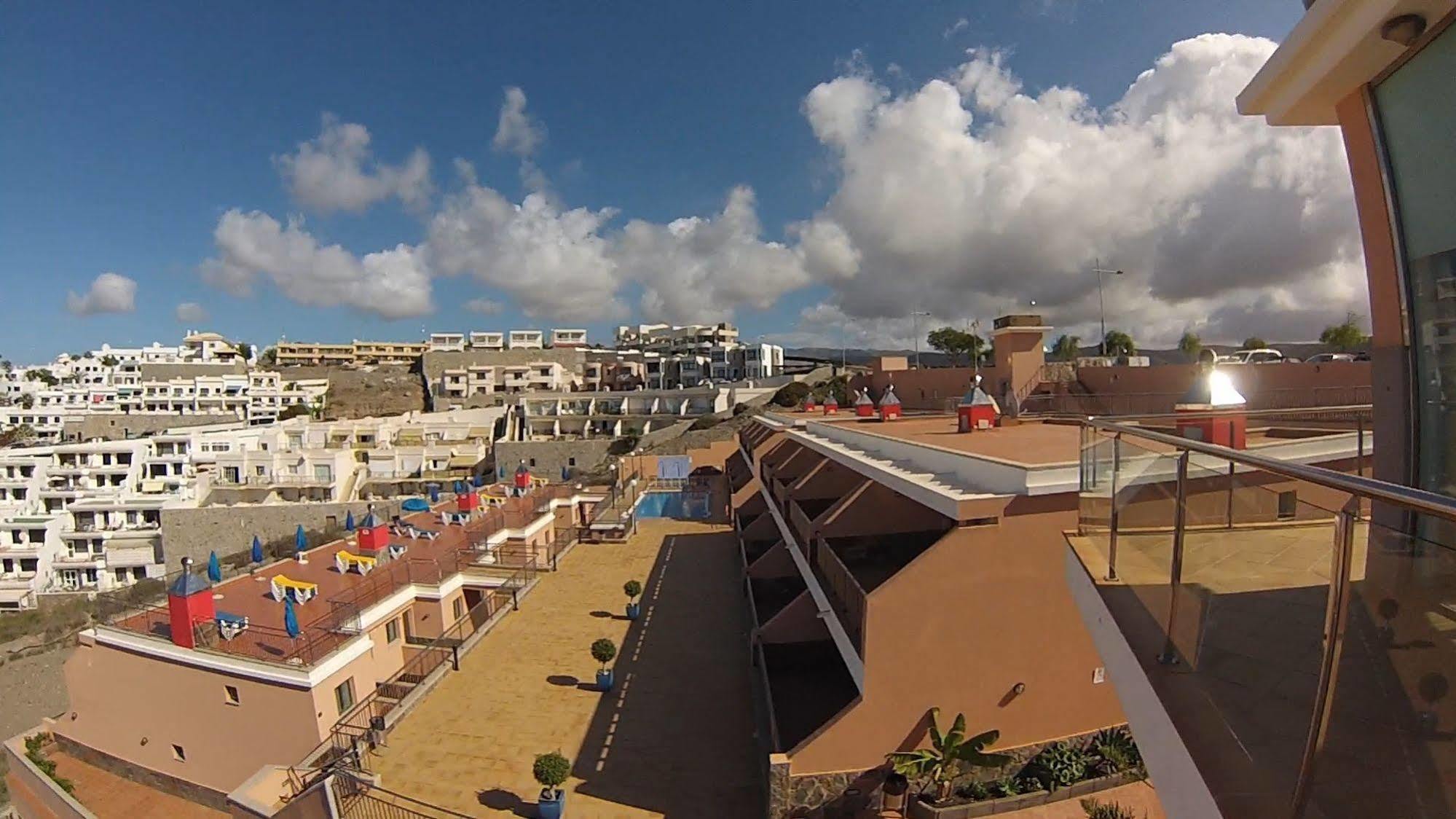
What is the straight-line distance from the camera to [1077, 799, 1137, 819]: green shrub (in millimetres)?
7855

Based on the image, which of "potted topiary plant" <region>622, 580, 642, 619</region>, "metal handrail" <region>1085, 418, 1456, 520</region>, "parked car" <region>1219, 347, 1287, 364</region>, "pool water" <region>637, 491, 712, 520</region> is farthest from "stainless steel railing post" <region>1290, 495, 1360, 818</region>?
"pool water" <region>637, 491, 712, 520</region>

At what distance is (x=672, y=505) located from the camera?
102 feet

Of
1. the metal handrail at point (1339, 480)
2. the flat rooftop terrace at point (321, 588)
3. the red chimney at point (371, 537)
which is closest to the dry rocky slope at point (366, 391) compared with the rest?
the flat rooftop terrace at point (321, 588)

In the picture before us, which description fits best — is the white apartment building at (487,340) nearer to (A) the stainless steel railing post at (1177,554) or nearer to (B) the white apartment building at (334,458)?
(B) the white apartment building at (334,458)

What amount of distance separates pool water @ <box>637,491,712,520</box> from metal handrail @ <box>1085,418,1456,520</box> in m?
27.5

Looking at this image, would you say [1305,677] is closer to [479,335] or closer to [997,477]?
[997,477]

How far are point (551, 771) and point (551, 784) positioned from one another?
0.17 m

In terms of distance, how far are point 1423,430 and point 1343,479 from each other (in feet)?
7.96

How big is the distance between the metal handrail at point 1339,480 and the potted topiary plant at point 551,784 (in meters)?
8.44

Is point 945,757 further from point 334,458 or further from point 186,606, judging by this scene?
point 334,458

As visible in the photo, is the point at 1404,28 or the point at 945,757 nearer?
the point at 1404,28

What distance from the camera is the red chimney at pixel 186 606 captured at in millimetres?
13469

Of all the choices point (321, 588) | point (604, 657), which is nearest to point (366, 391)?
point (321, 588)

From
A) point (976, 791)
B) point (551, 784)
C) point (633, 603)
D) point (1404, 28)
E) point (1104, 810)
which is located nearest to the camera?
point (1404, 28)
